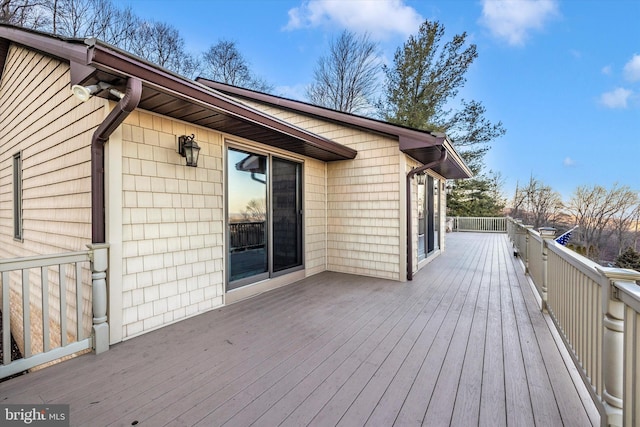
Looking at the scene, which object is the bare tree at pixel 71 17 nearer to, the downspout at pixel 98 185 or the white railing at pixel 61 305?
the downspout at pixel 98 185

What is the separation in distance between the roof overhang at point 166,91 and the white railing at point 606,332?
10.4 feet

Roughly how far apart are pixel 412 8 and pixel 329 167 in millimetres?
9499

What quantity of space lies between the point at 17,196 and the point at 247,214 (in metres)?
A: 3.96

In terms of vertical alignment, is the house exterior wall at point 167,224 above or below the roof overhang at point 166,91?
below

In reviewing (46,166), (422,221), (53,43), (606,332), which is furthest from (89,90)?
(422,221)

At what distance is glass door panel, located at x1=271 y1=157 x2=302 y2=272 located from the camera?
4531 millimetres

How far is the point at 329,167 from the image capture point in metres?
5.74

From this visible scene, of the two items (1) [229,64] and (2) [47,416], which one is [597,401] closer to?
(2) [47,416]

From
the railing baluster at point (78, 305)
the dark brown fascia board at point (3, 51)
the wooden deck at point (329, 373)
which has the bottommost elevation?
the wooden deck at point (329, 373)

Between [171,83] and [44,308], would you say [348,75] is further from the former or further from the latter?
[44,308]

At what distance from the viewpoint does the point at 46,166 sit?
3.57 meters

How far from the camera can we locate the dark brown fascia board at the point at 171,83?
197 cm

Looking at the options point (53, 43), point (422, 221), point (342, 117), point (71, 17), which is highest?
point (71, 17)

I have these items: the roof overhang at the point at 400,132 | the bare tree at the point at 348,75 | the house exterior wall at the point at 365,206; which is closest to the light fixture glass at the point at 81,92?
the roof overhang at the point at 400,132
